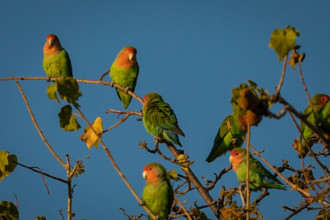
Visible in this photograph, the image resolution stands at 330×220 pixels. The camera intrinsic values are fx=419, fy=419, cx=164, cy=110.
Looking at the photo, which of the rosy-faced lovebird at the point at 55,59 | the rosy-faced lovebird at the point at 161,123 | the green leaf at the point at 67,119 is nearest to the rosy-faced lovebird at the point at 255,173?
the rosy-faced lovebird at the point at 161,123

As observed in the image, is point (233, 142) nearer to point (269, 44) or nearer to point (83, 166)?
point (83, 166)

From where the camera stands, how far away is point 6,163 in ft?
9.94

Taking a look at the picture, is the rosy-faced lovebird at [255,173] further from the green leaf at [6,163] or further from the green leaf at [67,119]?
the green leaf at [67,119]

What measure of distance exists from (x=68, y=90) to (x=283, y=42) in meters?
1.08

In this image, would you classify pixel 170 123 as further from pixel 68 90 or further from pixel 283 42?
pixel 283 42

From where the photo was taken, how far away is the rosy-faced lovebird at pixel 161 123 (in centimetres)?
543

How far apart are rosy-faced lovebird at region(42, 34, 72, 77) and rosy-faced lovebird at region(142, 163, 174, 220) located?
155 inches

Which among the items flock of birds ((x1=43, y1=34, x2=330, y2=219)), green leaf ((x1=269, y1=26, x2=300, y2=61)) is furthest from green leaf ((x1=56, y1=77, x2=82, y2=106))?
green leaf ((x1=269, y1=26, x2=300, y2=61))

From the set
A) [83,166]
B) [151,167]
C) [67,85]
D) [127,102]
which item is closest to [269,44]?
[67,85]

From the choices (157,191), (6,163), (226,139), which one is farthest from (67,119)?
(226,139)

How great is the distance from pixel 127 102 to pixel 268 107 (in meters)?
6.60

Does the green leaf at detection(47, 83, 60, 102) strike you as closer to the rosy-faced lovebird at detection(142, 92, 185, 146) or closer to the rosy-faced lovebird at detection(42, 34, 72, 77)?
the rosy-faced lovebird at detection(142, 92, 185, 146)

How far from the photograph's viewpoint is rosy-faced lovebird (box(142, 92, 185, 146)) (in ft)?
17.8

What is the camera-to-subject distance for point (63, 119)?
2.24m
